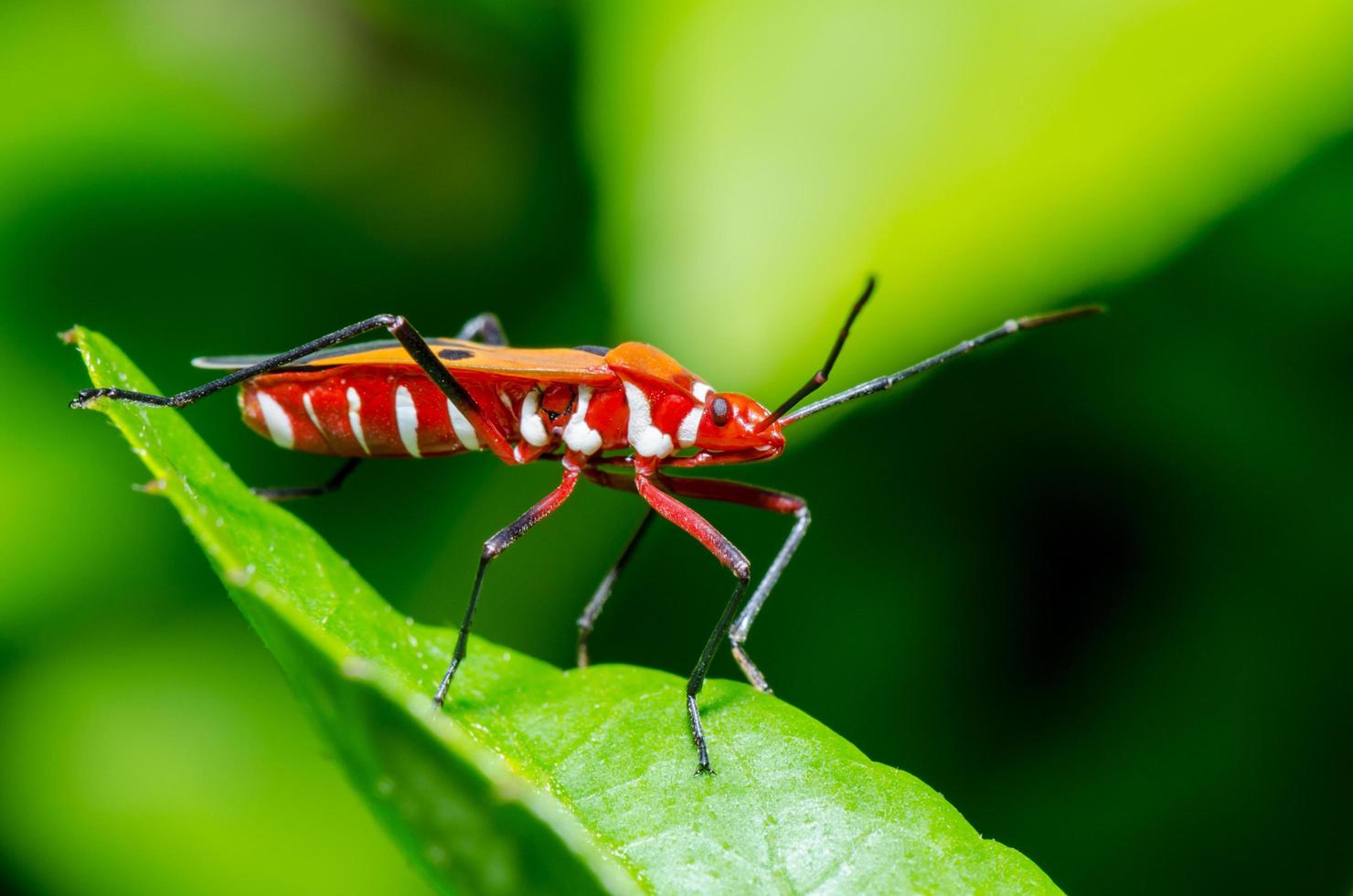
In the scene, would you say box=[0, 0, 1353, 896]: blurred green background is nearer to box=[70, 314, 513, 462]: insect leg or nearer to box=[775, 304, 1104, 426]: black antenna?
box=[775, 304, 1104, 426]: black antenna

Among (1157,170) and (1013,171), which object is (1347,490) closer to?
(1157,170)

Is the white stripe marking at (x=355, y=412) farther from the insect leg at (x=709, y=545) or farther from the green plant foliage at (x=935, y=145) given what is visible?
the green plant foliage at (x=935, y=145)

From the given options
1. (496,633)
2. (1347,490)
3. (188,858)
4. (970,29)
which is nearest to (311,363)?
(496,633)

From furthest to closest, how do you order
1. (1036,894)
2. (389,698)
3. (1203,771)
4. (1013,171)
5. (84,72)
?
1. (84,72)
2. (1203,771)
3. (1013,171)
4. (1036,894)
5. (389,698)

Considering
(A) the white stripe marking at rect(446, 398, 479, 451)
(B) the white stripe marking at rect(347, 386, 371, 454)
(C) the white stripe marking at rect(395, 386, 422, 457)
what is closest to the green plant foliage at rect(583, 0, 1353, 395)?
(A) the white stripe marking at rect(446, 398, 479, 451)

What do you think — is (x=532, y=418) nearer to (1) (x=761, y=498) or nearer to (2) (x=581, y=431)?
(2) (x=581, y=431)

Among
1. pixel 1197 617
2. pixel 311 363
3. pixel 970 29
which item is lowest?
pixel 1197 617

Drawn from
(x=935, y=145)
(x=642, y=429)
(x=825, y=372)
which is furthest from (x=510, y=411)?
(x=935, y=145)
